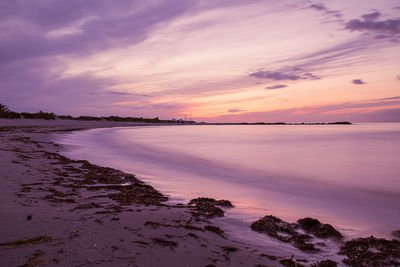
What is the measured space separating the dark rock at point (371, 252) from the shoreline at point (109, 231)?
1.32 ft

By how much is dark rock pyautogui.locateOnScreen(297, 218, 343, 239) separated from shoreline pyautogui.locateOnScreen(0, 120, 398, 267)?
67cm

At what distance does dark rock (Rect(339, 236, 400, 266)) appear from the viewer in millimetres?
2745

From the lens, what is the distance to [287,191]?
630cm

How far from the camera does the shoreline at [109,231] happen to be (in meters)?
2.38

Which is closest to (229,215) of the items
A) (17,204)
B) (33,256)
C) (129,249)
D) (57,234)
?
(129,249)

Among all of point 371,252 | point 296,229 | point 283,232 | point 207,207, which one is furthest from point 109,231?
point 371,252

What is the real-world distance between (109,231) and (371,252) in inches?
119

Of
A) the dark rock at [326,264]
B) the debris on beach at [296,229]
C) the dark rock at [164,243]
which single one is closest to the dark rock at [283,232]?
the debris on beach at [296,229]

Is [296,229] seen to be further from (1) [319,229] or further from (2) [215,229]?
(2) [215,229]

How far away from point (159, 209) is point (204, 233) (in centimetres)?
103

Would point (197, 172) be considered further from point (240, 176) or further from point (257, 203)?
point (257, 203)

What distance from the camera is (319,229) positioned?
3.54 meters

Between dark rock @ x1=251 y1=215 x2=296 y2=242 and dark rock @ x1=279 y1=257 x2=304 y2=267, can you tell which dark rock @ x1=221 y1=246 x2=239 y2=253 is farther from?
dark rock @ x1=251 y1=215 x2=296 y2=242

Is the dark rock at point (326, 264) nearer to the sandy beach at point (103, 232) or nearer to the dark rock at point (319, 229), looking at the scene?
the sandy beach at point (103, 232)
